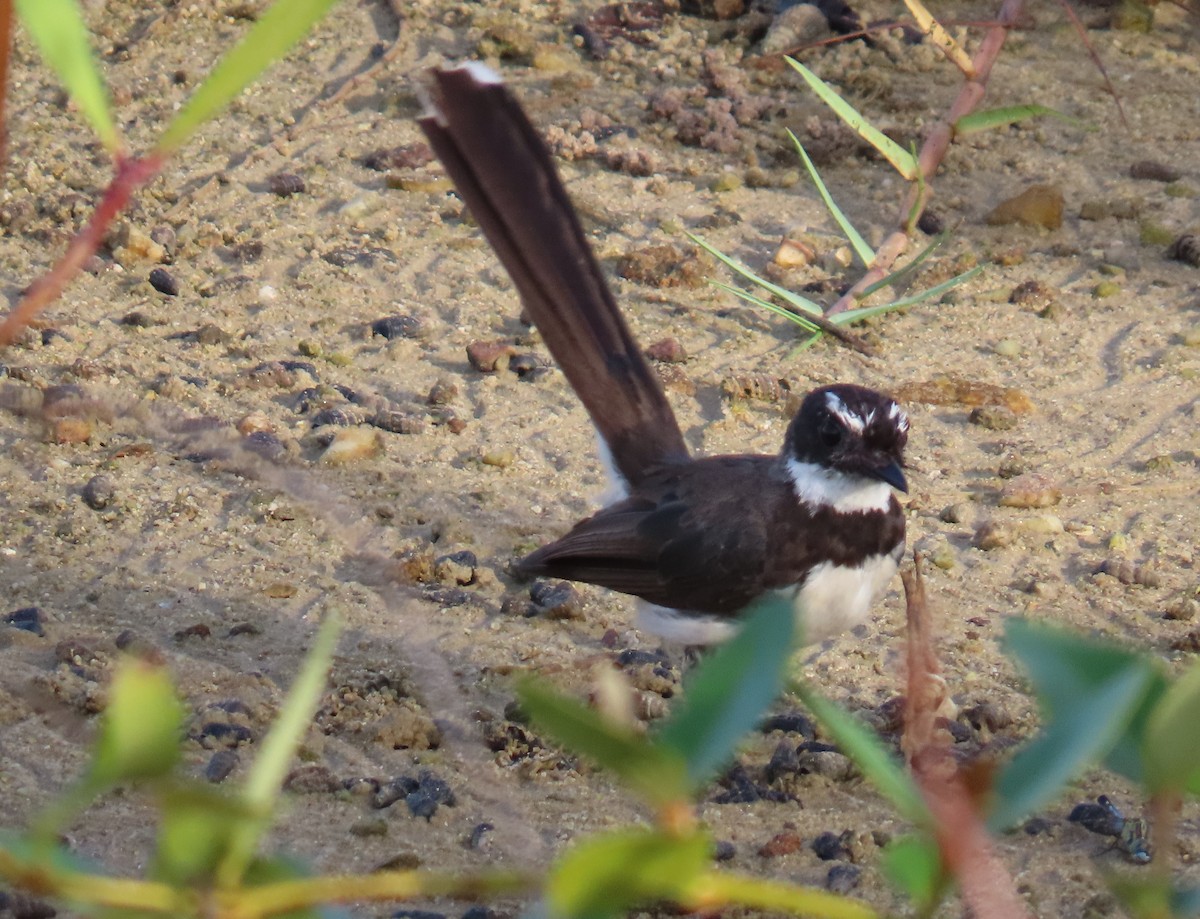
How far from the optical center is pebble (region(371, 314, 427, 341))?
708 cm

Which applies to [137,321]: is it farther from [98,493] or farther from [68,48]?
[68,48]

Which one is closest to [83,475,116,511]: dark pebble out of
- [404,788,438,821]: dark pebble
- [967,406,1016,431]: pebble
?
[404,788,438,821]: dark pebble

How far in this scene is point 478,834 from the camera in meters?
4.18

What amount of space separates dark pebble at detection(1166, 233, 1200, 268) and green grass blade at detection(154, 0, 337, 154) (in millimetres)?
7097

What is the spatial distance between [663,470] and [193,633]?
5.50ft

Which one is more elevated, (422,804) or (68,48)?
(68,48)

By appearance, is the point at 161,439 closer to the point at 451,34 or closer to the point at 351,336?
the point at 351,336

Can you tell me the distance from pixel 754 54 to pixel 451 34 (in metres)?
1.75

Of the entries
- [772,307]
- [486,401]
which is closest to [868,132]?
[772,307]

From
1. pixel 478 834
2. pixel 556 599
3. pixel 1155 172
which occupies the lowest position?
pixel 478 834

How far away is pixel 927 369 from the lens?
23.2 feet

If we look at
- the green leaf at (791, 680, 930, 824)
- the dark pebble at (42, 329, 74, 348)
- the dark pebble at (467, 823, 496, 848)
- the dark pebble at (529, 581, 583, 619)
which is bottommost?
the dark pebble at (467, 823, 496, 848)

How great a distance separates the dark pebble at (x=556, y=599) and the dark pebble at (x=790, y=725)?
868 mm

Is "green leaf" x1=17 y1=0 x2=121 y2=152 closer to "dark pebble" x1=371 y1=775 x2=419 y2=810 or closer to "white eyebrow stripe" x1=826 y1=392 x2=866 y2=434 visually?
"dark pebble" x1=371 y1=775 x2=419 y2=810
